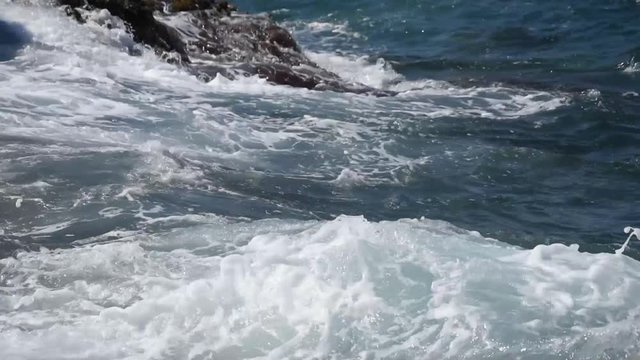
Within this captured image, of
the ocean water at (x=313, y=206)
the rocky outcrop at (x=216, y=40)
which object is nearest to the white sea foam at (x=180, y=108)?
the ocean water at (x=313, y=206)

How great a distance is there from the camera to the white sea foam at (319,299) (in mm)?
4965

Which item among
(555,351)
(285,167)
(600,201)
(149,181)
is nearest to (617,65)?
(600,201)

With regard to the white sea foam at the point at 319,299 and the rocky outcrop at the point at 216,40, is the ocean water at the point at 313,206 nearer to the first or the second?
the white sea foam at the point at 319,299

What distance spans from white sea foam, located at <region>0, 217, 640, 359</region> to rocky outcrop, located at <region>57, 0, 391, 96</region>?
561cm

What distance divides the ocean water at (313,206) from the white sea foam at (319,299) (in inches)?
0.6

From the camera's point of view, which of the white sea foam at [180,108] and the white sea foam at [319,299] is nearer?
the white sea foam at [319,299]

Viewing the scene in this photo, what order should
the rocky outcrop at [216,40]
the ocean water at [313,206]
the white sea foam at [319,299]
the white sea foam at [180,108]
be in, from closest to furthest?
the white sea foam at [319,299] < the ocean water at [313,206] < the white sea foam at [180,108] < the rocky outcrop at [216,40]

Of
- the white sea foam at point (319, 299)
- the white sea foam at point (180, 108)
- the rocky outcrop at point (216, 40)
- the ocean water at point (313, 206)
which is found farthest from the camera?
the rocky outcrop at point (216, 40)

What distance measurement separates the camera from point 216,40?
1275 centimetres

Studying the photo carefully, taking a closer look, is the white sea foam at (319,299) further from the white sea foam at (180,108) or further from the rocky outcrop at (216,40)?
the rocky outcrop at (216,40)

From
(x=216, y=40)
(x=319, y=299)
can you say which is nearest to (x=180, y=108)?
(x=216, y=40)

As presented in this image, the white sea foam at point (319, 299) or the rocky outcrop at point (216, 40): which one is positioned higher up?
the rocky outcrop at point (216, 40)

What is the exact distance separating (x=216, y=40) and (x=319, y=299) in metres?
7.90

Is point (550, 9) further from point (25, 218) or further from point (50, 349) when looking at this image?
point (50, 349)
